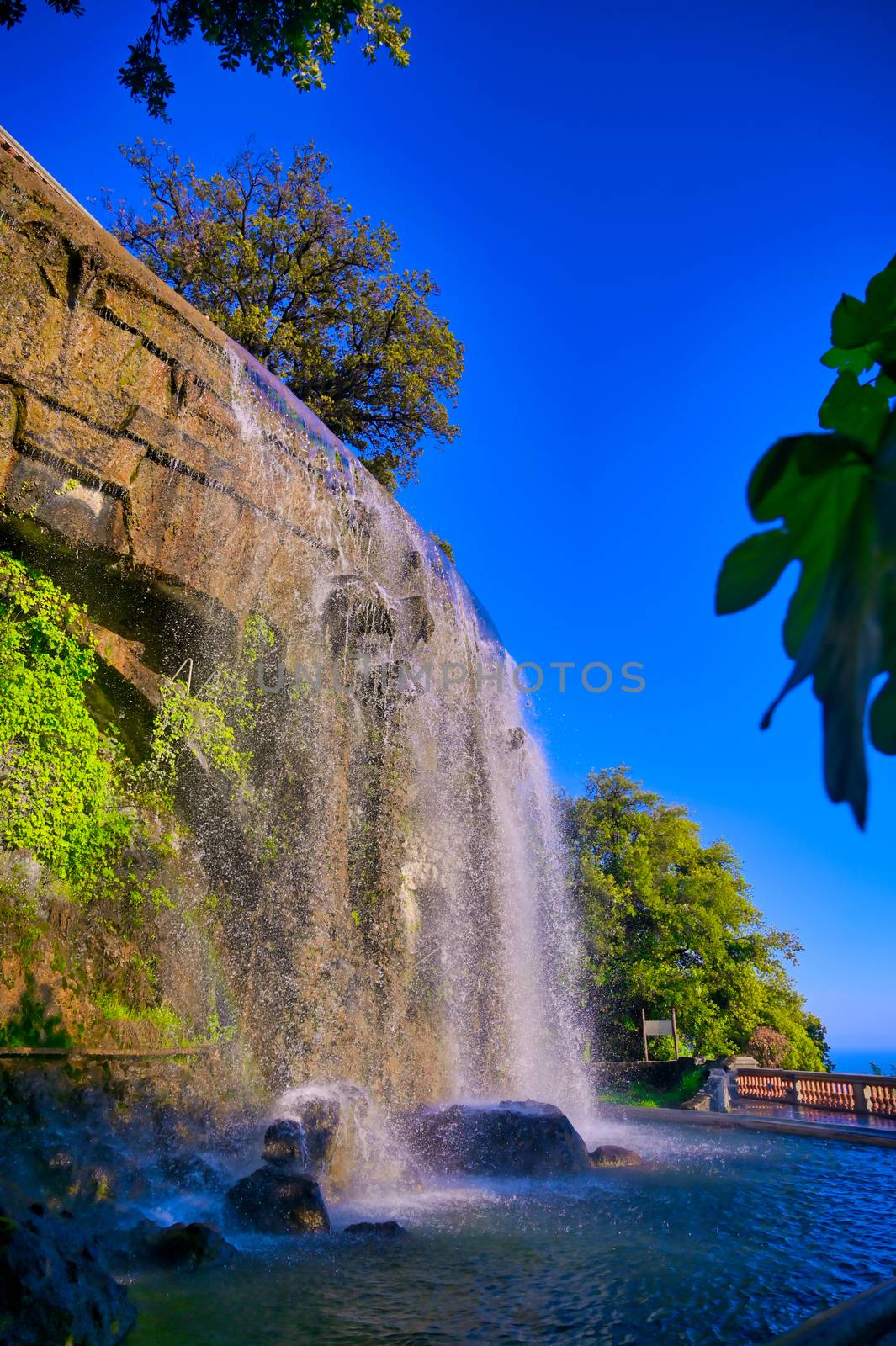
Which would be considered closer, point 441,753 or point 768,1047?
point 441,753

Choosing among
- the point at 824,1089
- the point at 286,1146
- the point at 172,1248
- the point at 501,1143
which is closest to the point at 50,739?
the point at 286,1146

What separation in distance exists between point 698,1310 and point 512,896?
12.8m

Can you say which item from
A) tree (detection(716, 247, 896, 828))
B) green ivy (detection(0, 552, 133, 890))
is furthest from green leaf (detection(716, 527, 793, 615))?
green ivy (detection(0, 552, 133, 890))

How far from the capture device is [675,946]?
81.1ft

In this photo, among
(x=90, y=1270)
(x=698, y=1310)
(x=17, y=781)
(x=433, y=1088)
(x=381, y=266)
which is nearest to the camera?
(x=90, y=1270)

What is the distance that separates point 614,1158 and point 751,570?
33.3 feet

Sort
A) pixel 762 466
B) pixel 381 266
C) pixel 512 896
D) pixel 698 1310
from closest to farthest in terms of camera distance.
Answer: pixel 762 466 < pixel 698 1310 < pixel 512 896 < pixel 381 266

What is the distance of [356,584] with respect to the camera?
12055 mm

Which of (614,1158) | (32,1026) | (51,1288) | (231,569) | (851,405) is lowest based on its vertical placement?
(614,1158)

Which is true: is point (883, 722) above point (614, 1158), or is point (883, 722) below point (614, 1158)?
above

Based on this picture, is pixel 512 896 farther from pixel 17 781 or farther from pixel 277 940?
pixel 17 781

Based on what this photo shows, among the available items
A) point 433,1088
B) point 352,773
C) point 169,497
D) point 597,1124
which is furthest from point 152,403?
point 597,1124

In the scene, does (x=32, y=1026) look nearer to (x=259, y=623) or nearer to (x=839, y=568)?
(x=259, y=623)

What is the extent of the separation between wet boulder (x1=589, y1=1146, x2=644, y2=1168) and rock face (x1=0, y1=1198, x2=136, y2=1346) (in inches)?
254
